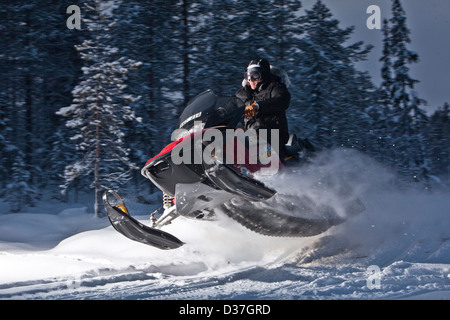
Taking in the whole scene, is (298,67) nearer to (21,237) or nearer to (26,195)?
(26,195)

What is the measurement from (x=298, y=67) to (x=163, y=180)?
17209 mm

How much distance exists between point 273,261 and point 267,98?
2.11m

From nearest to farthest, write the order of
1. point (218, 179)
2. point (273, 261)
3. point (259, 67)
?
1. point (218, 179)
2. point (273, 261)
3. point (259, 67)

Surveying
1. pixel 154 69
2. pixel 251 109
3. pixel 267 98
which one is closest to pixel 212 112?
pixel 251 109

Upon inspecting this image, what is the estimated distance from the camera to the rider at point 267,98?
5809 millimetres

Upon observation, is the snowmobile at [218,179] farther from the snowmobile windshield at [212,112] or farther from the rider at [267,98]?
the rider at [267,98]

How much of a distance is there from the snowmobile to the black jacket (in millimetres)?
346

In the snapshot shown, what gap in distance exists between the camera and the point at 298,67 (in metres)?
21.0

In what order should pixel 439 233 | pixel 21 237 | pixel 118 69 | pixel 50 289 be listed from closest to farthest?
pixel 50 289 < pixel 439 233 < pixel 21 237 < pixel 118 69

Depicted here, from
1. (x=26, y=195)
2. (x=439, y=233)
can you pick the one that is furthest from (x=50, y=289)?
(x=26, y=195)

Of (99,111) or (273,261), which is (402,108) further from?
(273,261)

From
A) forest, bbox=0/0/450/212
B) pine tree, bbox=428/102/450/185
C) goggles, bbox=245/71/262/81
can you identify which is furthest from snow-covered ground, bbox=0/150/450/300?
pine tree, bbox=428/102/450/185

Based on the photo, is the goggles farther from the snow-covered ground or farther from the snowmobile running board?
the snowmobile running board

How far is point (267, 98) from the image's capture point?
5930 millimetres
